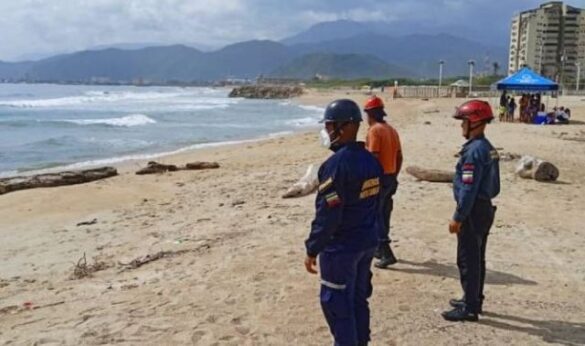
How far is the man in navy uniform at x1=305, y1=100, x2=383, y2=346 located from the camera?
332 cm

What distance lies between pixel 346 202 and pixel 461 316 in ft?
Result: 6.58

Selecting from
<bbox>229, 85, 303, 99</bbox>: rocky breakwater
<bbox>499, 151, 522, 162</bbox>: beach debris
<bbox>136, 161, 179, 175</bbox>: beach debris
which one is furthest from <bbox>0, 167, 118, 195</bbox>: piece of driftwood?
<bbox>229, 85, 303, 99</bbox>: rocky breakwater

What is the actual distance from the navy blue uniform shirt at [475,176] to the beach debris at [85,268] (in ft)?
13.1

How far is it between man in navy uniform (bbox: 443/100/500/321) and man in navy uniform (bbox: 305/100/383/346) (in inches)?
48.2

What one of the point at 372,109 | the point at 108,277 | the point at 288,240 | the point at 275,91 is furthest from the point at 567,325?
the point at 275,91

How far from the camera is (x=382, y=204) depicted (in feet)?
19.9

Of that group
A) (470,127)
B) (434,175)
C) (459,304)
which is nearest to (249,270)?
(459,304)

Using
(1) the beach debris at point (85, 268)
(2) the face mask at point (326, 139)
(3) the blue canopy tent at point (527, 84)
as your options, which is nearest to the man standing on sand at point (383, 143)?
(2) the face mask at point (326, 139)

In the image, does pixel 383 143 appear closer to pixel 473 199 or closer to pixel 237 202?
pixel 473 199

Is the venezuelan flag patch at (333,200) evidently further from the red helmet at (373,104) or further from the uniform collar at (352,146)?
the red helmet at (373,104)

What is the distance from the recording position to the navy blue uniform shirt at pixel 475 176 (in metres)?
4.47

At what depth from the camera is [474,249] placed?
185 inches

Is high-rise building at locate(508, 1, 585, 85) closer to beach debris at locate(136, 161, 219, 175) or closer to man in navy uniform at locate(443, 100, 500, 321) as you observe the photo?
beach debris at locate(136, 161, 219, 175)

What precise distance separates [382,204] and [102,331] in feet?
9.40
